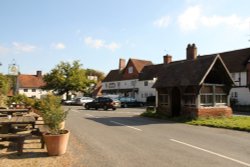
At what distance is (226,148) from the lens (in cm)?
1216

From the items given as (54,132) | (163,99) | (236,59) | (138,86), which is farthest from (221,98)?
(138,86)

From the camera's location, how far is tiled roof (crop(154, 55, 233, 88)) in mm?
25122

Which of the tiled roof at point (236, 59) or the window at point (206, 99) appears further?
the tiled roof at point (236, 59)

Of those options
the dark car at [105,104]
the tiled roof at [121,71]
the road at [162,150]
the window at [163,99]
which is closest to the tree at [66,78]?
the tiled roof at [121,71]

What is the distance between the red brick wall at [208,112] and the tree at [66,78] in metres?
54.2

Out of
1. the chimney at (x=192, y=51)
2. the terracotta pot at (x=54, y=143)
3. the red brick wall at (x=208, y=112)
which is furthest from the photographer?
the chimney at (x=192, y=51)

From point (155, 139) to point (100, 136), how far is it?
288 centimetres

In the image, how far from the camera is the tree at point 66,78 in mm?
76562

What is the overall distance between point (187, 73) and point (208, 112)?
4.06m

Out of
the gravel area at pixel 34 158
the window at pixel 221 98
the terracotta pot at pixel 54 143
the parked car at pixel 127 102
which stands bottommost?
the gravel area at pixel 34 158

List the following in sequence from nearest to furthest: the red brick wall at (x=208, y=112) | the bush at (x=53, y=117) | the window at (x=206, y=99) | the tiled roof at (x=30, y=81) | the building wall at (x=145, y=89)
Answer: the bush at (x=53, y=117) < the red brick wall at (x=208, y=112) < the window at (x=206, y=99) < the building wall at (x=145, y=89) < the tiled roof at (x=30, y=81)

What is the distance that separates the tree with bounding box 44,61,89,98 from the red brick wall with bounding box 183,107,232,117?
2134 inches

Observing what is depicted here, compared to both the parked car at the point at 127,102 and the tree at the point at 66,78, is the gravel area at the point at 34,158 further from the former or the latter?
the tree at the point at 66,78

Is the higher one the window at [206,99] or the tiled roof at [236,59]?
the tiled roof at [236,59]
